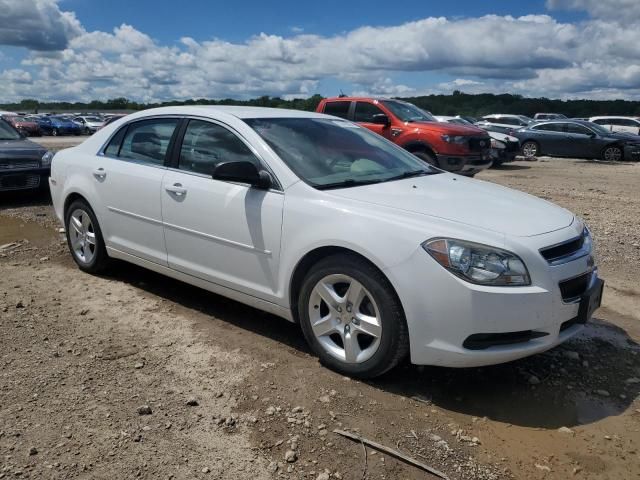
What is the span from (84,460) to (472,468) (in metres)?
1.80

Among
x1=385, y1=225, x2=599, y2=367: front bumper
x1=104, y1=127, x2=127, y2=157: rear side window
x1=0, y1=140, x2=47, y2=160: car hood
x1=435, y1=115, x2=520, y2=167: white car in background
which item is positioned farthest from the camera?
x1=435, y1=115, x2=520, y2=167: white car in background

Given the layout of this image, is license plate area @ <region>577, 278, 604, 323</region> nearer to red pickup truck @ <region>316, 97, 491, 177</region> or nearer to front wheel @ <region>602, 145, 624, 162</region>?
red pickup truck @ <region>316, 97, 491, 177</region>

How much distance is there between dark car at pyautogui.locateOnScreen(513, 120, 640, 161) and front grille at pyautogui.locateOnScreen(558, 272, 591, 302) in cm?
1825

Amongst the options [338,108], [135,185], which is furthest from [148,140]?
[338,108]

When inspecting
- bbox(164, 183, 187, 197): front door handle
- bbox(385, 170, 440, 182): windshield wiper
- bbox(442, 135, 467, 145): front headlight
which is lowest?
bbox(442, 135, 467, 145): front headlight

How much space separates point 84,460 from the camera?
8.89 feet

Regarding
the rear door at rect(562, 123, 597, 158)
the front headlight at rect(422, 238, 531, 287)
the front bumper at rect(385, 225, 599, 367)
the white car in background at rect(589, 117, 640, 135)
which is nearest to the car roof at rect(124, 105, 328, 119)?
the front bumper at rect(385, 225, 599, 367)

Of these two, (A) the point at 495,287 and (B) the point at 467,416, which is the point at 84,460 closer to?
(B) the point at 467,416

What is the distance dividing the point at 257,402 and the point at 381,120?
30.1 feet

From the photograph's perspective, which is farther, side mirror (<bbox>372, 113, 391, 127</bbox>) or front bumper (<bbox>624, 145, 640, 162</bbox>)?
front bumper (<bbox>624, 145, 640, 162</bbox>)

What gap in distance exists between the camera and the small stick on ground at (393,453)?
2.68 meters

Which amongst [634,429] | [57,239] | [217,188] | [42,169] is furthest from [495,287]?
[42,169]

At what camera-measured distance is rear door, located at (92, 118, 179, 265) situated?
4.56 meters

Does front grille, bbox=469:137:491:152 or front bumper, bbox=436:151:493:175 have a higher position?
front grille, bbox=469:137:491:152
